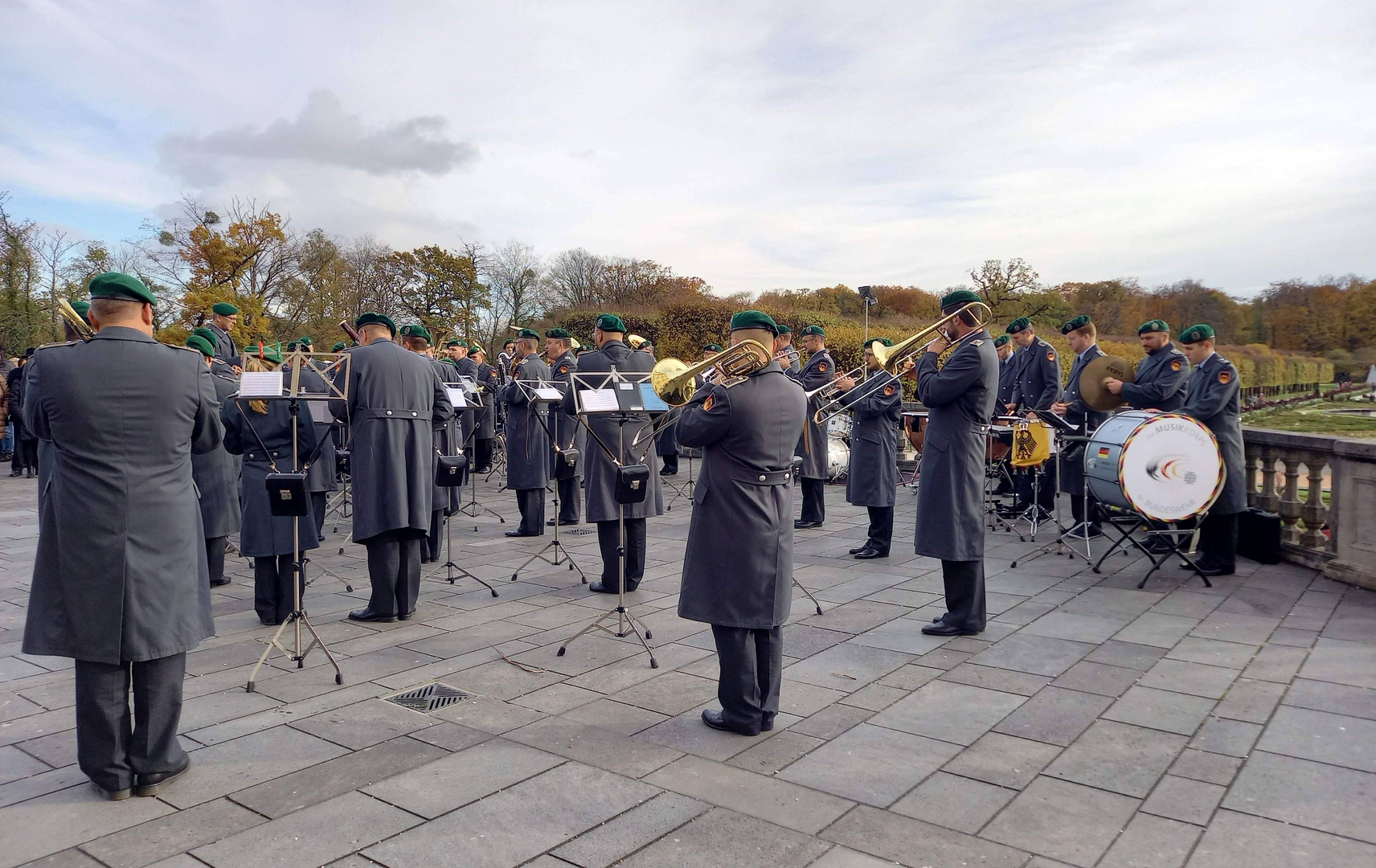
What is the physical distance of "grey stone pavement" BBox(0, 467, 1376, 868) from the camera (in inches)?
130

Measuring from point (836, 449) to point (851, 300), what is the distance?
73.1 feet

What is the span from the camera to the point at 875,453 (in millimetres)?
9305

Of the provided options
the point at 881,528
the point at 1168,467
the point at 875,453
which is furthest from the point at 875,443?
the point at 1168,467

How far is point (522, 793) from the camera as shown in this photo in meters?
3.72

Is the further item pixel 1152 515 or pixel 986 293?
pixel 986 293

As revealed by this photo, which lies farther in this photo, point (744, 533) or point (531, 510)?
point (531, 510)

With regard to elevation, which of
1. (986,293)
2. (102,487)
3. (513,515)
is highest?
(986,293)

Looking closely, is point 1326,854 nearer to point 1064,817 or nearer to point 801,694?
point 1064,817

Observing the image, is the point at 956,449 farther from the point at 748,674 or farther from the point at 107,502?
the point at 107,502

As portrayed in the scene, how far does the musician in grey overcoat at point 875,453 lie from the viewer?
29.8 ft

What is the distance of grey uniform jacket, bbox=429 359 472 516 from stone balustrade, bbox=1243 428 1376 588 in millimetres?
7291

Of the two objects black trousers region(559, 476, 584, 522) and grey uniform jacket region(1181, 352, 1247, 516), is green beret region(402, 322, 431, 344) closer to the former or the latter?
black trousers region(559, 476, 584, 522)

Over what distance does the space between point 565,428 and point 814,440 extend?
115 inches

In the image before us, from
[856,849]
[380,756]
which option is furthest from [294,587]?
[856,849]
